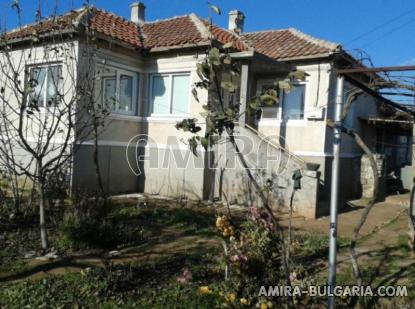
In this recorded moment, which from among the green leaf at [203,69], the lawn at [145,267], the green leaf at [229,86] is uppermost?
the green leaf at [203,69]

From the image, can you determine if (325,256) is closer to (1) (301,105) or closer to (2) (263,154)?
(2) (263,154)

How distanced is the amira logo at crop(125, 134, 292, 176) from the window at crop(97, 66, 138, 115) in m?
1.10

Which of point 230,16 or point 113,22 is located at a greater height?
point 230,16

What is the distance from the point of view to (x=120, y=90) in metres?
14.2

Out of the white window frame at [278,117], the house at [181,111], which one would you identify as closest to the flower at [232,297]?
the house at [181,111]

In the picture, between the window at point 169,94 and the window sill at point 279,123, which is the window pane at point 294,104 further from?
the window at point 169,94

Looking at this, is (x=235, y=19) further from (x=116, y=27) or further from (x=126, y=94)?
(x=126, y=94)

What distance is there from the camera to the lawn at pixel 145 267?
4914mm

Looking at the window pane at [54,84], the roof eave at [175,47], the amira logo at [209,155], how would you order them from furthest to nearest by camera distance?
the roof eave at [175,47], the amira logo at [209,155], the window pane at [54,84]

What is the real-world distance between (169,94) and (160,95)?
0.43 m

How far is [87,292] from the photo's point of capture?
5094mm

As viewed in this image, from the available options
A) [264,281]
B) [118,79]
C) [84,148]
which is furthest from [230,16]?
[264,281]

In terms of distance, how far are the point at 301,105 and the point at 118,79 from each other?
20.5ft

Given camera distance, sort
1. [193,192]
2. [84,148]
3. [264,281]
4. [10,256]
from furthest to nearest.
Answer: [193,192] < [84,148] < [10,256] < [264,281]
